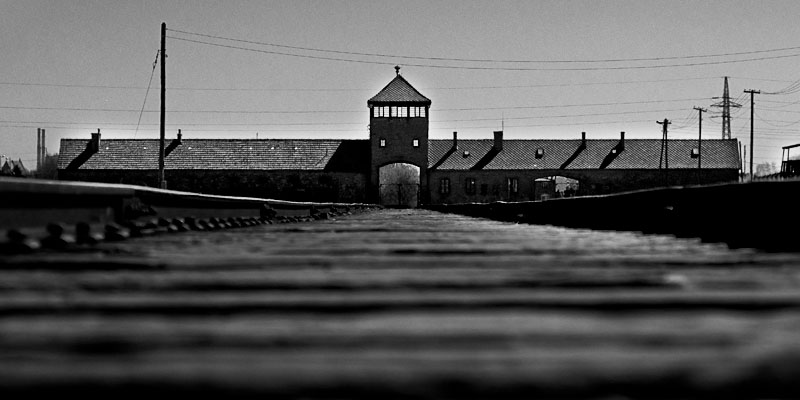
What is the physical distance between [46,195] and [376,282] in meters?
3.16

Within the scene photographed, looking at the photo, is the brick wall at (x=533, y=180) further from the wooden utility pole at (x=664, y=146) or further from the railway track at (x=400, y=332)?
the railway track at (x=400, y=332)

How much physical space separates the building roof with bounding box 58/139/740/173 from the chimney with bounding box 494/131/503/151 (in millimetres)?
429

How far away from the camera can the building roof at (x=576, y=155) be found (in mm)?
67500

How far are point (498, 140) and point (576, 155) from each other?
6595mm

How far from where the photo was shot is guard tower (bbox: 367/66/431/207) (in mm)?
64562

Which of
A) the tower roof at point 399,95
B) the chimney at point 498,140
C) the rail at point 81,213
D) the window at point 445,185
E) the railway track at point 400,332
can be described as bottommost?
the railway track at point 400,332

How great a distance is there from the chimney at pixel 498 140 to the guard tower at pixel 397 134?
24.7 feet

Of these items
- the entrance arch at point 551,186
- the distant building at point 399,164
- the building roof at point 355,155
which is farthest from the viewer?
the entrance arch at point 551,186

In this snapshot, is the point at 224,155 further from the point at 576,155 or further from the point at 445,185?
the point at 576,155

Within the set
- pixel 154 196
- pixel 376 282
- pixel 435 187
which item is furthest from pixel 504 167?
pixel 376 282

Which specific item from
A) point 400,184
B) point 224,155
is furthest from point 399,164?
point 224,155

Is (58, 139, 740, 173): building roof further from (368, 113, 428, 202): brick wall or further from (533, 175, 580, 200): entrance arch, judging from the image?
(368, 113, 428, 202): brick wall

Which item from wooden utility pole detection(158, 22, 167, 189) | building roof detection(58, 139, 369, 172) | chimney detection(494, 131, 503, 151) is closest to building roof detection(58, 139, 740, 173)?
building roof detection(58, 139, 369, 172)

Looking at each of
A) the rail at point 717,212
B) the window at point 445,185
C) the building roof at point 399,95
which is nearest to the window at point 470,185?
the window at point 445,185
